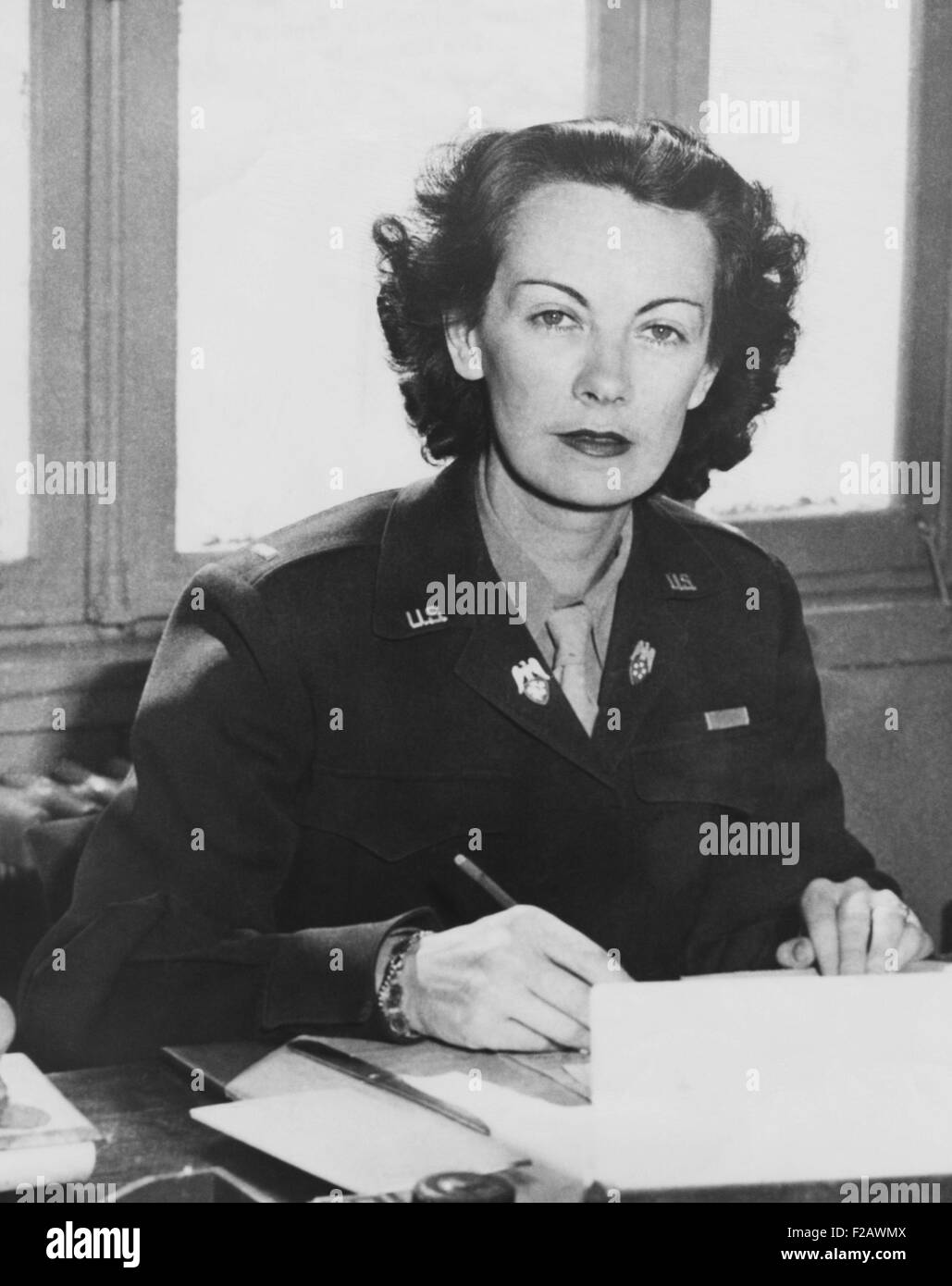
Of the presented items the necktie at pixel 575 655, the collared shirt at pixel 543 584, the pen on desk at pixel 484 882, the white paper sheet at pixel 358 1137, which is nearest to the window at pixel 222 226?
the collared shirt at pixel 543 584

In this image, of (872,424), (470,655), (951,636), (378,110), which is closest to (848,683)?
(951,636)

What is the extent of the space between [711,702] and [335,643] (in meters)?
0.43

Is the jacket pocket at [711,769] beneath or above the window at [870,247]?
beneath

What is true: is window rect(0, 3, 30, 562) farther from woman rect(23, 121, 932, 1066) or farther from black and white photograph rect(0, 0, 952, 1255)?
woman rect(23, 121, 932, 1066)

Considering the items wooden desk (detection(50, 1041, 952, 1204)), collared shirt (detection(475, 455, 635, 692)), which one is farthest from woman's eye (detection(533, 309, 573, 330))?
wooden desk (detection(50, 1041, 952, 1204))

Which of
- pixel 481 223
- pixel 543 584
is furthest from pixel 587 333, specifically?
pixel 543 584

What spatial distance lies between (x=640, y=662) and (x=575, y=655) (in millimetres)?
72

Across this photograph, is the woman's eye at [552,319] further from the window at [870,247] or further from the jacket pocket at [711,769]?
the jacket pocket at [711,769]

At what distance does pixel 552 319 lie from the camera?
1.70m

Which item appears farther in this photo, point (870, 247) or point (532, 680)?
point (870, 247)

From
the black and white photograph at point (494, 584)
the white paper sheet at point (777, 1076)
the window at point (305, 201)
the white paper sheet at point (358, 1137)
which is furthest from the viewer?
the window at point (305, 201)

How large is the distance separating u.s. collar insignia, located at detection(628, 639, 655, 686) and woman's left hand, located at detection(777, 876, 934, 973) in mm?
293

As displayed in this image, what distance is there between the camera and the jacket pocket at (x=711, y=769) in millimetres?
1793

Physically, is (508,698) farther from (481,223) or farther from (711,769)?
(481,223)
